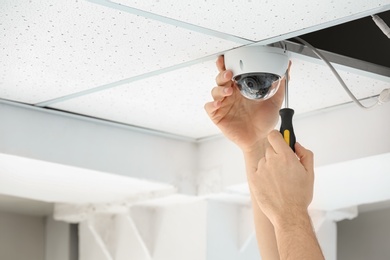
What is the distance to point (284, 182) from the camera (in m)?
1.77

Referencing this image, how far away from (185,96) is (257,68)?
40 centimetres

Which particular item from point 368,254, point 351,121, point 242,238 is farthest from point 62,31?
point 368,254

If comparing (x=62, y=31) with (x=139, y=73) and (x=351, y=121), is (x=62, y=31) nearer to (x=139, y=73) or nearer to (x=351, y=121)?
(x=139, y=73)

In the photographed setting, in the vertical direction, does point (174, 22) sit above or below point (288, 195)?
above

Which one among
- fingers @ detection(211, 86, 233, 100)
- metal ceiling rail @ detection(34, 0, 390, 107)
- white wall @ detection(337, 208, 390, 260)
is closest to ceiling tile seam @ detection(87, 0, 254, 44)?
metal ceiling rail @ detection(34, 0, 390, 107)

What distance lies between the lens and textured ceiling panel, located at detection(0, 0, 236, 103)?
1.83 m

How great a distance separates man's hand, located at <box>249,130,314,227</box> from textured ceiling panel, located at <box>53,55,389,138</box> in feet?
1.15

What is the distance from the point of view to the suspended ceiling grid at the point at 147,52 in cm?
180

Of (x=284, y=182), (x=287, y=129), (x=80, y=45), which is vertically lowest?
(x=284, y=182)

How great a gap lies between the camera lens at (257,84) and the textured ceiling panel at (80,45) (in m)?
0.08

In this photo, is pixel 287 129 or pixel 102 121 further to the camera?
pixel 102 121

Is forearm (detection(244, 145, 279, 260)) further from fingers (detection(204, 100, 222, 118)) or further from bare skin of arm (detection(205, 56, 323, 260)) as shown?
fingers (detection(204, 100, 222, 118))

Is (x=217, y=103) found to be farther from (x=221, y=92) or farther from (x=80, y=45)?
(x=80, y=45)

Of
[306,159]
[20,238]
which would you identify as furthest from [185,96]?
[20,238]
